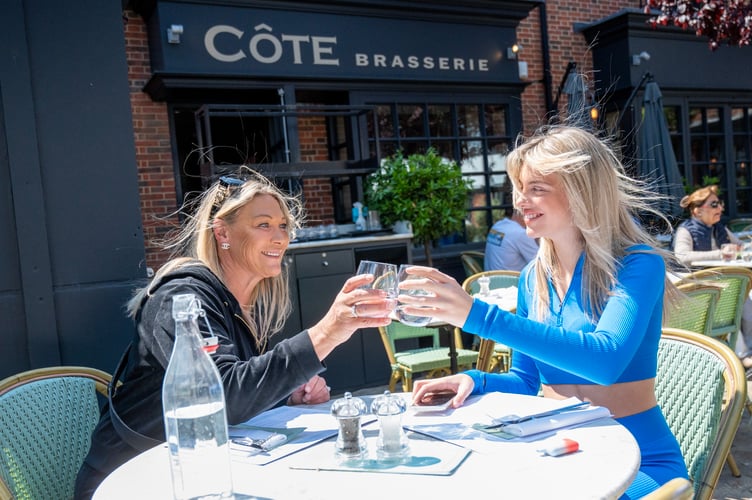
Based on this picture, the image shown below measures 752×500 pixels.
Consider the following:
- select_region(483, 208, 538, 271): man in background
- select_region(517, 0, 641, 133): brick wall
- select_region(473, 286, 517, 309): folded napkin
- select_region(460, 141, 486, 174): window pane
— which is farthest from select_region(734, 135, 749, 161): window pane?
select_region(473, 286, 517, 309): folded napkin

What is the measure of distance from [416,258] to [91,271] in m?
4.01

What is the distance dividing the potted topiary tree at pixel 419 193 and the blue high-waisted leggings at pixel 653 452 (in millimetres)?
4079

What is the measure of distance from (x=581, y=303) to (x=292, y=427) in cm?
91

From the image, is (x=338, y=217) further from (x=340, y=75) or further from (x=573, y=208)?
(x=573, y=208)

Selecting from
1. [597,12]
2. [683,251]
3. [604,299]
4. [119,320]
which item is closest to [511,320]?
[604,299]

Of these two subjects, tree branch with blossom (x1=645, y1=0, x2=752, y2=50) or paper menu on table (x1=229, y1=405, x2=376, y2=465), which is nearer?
paper menu on table (x1=229, y1=405, x2=376, y2=465)

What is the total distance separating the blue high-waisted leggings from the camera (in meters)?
1.61

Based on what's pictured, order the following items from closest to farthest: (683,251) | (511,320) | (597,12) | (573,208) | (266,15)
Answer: (511,320)
(573,208)
(683,251)
(266,15)
(597,12)

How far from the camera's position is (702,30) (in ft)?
19.9

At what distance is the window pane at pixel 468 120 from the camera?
24.3ft

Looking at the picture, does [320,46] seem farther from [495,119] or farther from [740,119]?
[740,119]

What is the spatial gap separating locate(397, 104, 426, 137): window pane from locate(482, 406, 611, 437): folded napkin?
5747mm

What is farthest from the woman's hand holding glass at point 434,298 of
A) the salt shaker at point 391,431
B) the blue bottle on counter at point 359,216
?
the blue bottle on counter at point 359,216

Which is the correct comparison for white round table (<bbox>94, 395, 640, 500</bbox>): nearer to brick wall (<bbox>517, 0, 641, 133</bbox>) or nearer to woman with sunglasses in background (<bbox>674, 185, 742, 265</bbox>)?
woman with sunglasses in background (<bbox>674, 185, 742, 265</bbox>)
